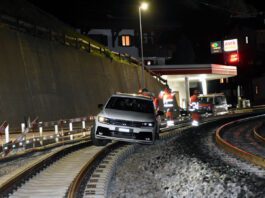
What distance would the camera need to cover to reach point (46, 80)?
83.4 ft

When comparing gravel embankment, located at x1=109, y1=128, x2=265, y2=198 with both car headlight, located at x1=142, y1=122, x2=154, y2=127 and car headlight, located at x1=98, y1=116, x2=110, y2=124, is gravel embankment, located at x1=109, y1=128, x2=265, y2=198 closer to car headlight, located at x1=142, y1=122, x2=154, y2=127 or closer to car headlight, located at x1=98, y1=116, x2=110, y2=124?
car headlight, located at x1=142, y1=122, x2=154, y2=127

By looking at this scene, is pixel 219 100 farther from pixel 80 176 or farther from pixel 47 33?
pixel 80 176

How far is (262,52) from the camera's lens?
76125 millimetres

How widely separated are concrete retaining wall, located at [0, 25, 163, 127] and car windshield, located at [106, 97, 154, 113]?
645 centimetres

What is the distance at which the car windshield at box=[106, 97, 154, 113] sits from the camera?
16.6 m

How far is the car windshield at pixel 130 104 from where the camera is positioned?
16562 millimetres

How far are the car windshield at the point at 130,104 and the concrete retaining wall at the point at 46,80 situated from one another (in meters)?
6.45

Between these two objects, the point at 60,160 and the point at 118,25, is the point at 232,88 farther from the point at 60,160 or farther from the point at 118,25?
the point at 60,160

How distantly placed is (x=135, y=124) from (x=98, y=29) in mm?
45645

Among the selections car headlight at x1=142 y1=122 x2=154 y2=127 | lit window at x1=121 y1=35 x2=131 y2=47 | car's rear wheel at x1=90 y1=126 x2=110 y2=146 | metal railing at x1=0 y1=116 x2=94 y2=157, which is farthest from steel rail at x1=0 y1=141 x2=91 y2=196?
lit window at x1=121 y1=35 x2=131 y2=47

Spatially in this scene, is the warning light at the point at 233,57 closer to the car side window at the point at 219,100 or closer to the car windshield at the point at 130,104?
the car side window at the point at 219,100

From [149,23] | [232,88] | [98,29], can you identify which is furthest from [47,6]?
[232,88]

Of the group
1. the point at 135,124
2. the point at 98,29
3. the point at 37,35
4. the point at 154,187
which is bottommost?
the point at 154,187

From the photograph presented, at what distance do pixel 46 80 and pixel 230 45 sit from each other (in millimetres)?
50947
